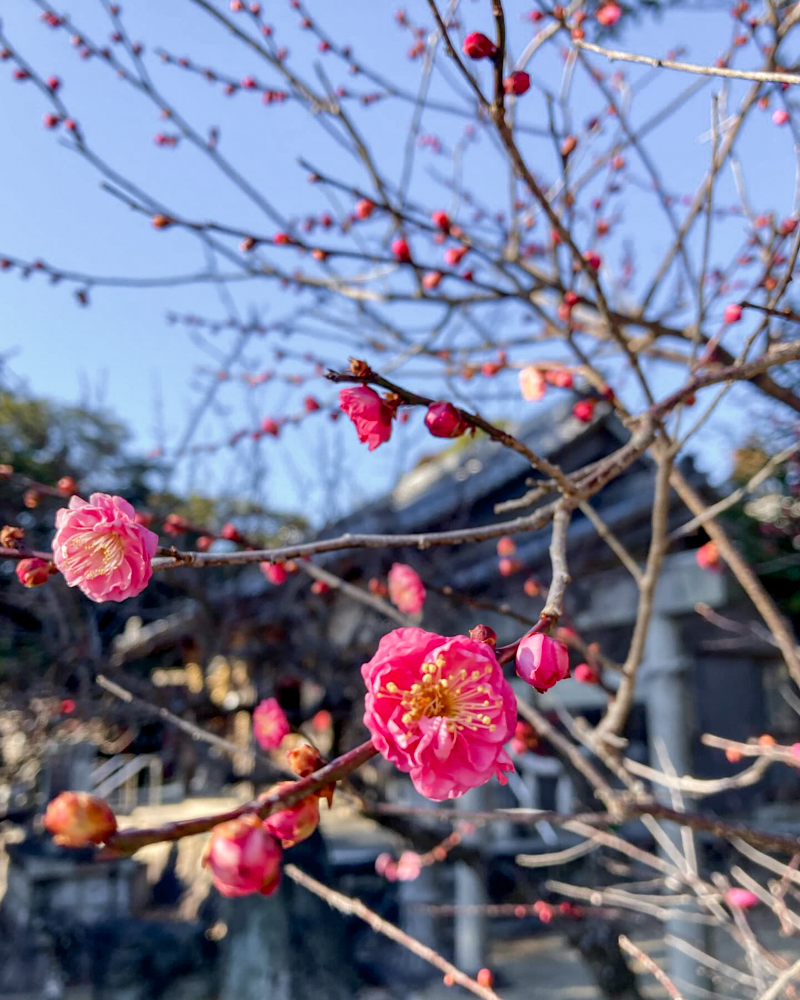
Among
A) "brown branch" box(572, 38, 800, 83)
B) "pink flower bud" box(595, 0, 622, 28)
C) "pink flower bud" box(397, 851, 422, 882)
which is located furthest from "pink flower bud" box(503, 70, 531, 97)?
"pink flower bud" box(397, 851, 422, 882)

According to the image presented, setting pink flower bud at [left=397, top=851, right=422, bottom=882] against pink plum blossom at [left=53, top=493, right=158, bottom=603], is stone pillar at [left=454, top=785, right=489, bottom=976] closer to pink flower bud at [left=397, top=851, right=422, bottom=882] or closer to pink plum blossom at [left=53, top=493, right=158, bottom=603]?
pink flower bud at [left=397, top=851, right=422, bottom=882]

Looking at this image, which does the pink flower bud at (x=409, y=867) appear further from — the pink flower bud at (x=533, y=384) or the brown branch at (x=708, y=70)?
the brown branch at (x=708, y=70)

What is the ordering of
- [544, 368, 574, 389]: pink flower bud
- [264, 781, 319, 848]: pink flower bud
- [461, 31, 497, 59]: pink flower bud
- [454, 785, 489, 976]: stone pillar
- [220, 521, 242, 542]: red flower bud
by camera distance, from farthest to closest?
[454, 785, 489, 976]: stone pillar
[544, 368, 574, 389]: pink flower bud
[220, 521, 242, 542]: red flower bud
[461, 31, 497, 59]: pink flower bud
[264, 781, 319, 848]: pink flower bud

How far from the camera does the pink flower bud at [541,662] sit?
0.67 metres

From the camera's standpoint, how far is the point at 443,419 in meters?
0.90

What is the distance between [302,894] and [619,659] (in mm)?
2246

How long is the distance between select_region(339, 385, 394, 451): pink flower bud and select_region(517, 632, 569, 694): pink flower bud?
12.7 inches

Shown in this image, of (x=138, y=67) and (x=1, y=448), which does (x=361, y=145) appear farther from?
(x=1, y=448)

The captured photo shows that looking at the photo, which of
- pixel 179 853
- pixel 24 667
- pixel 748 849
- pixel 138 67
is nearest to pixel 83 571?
pixel 138 67

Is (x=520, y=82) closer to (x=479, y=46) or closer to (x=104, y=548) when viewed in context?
(x=479, y=46)

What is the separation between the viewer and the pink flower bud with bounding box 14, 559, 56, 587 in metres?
0.91

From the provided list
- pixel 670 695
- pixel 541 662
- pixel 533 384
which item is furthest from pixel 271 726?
pixel 670 695

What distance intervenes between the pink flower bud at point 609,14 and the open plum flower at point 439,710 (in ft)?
9.03

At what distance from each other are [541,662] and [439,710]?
124 millimetres
